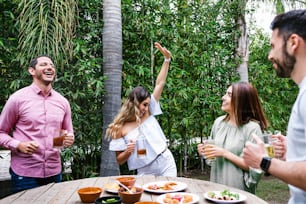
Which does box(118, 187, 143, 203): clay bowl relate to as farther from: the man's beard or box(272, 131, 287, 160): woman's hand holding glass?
the man's beard

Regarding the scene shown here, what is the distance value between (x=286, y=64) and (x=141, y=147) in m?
1.48

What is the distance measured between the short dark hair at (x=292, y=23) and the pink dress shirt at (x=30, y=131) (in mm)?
2011

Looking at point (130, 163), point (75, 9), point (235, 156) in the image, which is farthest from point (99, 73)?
point (235, 156)

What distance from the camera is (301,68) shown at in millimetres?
1292

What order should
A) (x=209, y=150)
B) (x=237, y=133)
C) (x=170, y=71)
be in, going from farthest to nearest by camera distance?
(x=170, y=71) → (x=237, y=133) → (x=209, y=150)

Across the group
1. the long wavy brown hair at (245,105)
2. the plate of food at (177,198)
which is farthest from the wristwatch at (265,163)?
the long wavy brown hair at (245,105)

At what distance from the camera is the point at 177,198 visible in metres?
1.85

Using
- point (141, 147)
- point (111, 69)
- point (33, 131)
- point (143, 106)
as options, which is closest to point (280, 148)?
point (141, 147)

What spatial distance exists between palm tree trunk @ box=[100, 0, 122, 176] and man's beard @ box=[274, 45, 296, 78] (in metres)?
2.47

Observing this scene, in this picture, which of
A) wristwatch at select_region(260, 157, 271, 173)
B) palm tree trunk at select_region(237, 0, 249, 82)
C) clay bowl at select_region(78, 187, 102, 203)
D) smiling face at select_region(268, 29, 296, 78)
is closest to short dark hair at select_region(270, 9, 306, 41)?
smiling face at select_region(268, 29, 296, 78)

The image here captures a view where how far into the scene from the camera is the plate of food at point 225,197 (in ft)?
6.00

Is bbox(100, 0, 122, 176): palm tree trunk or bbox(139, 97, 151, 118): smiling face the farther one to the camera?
bbox(100, 0, 122, 176): palm tree trunk

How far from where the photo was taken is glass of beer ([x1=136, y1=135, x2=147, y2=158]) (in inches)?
99.4

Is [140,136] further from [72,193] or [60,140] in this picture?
[72,193]
